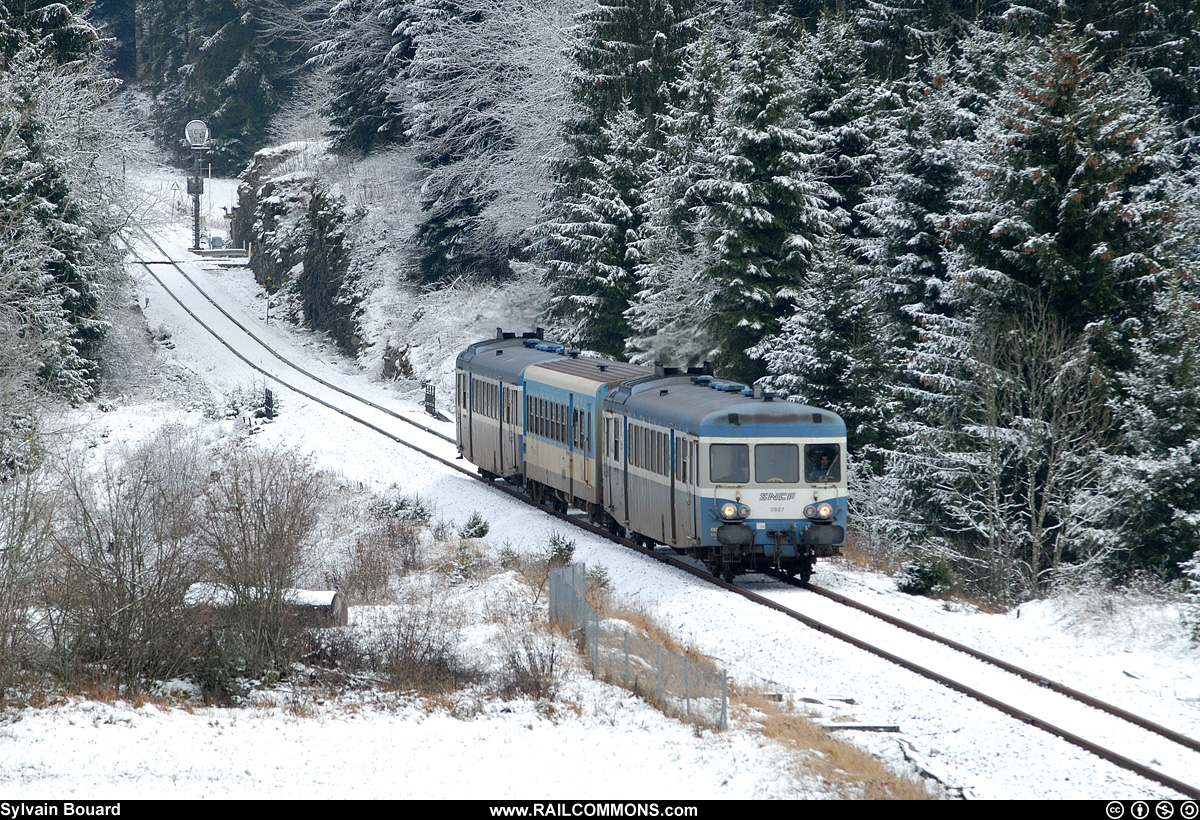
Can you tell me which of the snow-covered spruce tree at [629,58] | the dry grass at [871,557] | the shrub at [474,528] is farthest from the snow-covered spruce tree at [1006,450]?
the snow-covered spruce tree at [629,58]

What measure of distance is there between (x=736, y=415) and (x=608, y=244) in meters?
20.6

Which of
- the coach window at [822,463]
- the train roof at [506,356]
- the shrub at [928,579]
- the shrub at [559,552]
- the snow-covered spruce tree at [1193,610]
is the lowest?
the shrub at [559,552]

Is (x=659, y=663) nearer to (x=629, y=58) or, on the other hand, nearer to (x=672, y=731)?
(x=672, y=731)

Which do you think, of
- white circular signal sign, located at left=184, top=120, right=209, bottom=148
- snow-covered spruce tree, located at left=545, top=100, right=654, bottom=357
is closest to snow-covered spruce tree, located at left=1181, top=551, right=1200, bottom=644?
snow-covered spruce tree, located at left=545, top=100, right=654, bottom=357

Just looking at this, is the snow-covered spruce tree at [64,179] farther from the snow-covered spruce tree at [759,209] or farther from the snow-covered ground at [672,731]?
the snow-covered ground at [672,731]

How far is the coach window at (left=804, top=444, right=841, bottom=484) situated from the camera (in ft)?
65.4

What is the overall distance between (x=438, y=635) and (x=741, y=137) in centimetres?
1951

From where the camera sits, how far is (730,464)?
1970 cm

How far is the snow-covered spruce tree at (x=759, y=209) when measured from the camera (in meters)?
33.1

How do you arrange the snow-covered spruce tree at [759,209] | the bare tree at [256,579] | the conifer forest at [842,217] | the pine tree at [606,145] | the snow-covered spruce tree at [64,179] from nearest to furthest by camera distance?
1. the bare tree at [256,579]
2. the conifer forest at [842,217]
3. the snow-covered spruce tree at [759,209]
4. the snow-covered spruce tree at [64,179]
5. the pine tree at [606,145]

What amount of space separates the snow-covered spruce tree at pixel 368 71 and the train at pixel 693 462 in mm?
30579

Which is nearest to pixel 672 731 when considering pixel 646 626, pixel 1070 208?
pixel 646 626
